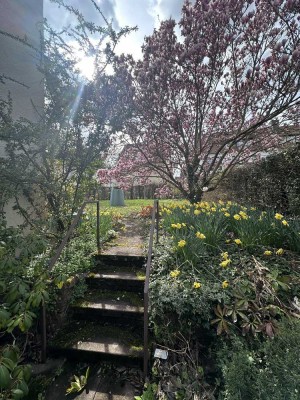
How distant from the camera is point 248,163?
6875mm

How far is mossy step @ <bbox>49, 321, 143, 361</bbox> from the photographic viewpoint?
256cm

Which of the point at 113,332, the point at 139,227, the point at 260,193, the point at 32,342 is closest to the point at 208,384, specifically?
the point at 113,332

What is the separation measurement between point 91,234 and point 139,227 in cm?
155

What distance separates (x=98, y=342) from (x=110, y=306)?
46 centimetres

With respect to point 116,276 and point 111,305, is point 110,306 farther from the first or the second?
point 116,276

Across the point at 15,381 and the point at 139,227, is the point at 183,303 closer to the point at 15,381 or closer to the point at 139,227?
the point at 15,381

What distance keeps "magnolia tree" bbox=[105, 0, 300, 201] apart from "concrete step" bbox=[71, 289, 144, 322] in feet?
9.96

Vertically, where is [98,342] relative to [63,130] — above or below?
below

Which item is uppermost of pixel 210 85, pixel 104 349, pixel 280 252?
pixel 210 85

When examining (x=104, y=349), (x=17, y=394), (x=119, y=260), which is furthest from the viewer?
(x=119, y=260)

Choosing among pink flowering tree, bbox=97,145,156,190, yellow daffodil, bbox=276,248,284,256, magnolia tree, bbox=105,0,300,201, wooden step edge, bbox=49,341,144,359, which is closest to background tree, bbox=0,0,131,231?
magnolia tree, bbox=105,0,300,201

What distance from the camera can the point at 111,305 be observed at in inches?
122

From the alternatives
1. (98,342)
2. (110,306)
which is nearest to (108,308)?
(110,306)

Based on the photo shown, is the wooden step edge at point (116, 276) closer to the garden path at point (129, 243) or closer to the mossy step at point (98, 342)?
the garden path at point (129, 243)
